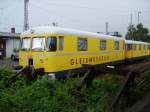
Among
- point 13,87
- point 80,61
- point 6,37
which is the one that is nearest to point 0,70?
point 13,87

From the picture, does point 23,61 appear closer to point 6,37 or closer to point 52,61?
point 52,61

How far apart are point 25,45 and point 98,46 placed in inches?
196

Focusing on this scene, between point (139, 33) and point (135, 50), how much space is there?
134 ft

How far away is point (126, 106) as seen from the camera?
7.31m

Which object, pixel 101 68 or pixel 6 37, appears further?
pixel 6 37

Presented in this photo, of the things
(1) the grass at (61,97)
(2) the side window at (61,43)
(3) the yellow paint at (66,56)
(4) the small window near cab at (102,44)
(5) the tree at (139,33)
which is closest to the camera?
(1) the grass at (61,97)

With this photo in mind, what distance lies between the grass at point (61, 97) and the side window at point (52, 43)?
215 inches

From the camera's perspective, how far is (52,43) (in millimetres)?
14570

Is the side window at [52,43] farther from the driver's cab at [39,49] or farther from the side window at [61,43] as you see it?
the side window at [61,43]

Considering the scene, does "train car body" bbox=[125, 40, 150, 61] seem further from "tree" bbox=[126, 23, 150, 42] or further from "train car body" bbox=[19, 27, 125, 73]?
"tree" bbox=[126, 23, 150, 42]

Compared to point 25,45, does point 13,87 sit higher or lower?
lower

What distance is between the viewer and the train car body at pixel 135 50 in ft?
92.7

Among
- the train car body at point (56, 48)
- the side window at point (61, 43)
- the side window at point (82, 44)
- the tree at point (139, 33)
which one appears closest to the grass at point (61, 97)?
the train car body at point (56, 48)

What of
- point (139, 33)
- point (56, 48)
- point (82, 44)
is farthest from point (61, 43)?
point (139, 33)
